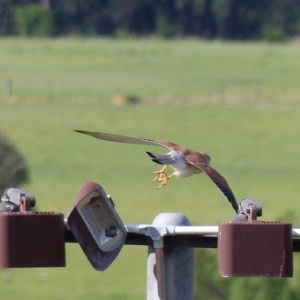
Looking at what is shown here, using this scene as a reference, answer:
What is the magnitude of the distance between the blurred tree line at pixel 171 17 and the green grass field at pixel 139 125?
7675 millimetres

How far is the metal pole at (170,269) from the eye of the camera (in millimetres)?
2643

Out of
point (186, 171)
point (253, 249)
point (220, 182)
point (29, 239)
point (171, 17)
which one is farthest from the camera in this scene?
point (171, 17)

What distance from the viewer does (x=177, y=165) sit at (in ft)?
15.2

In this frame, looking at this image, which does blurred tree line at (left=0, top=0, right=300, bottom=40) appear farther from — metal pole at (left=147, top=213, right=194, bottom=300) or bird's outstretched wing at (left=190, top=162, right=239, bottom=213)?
metal pole at (left=147, top=213, right=194, bottom=300)

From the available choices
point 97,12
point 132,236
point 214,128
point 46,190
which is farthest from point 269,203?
point 97,12

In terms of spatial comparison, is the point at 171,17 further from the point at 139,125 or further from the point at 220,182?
the point at 220,182

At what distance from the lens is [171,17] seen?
77.8 m

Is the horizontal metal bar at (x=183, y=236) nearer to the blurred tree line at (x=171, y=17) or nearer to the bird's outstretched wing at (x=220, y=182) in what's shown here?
the bird's outstretched wing at (x=220, y=182)

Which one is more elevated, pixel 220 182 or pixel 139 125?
pixel 220 182

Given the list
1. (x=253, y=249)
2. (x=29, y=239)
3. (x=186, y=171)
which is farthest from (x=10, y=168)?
(x=253, y=249)

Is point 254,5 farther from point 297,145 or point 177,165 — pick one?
point 177,165

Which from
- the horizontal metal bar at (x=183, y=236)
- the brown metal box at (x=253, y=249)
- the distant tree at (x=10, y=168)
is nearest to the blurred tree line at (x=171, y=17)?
the distant tree at (x=10, y=168)

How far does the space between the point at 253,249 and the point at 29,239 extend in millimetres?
542

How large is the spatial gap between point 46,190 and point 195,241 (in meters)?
25.8
